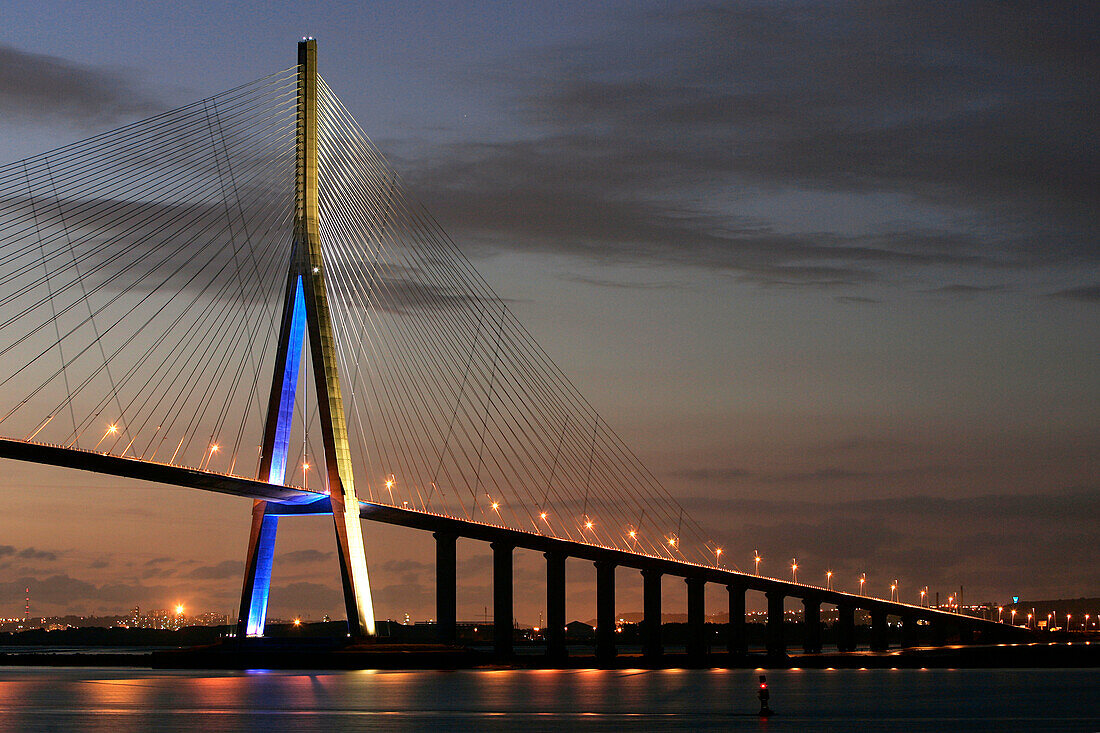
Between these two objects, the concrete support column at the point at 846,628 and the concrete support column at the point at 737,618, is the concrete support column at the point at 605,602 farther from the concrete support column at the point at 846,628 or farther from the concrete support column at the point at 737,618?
the concrete support column at the point at 846,628

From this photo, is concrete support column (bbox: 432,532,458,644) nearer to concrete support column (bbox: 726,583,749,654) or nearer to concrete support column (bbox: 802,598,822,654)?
concrete support column (bbox: 726,583,749,654)

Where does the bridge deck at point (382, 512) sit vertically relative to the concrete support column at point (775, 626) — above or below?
above

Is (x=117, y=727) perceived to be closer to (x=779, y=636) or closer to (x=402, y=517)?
(x=402, y=517)

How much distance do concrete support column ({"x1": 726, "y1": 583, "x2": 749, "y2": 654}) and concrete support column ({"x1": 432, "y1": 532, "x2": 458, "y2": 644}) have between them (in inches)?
1361

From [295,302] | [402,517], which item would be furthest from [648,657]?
[295,302]

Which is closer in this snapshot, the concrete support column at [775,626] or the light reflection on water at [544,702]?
the light reflection on water at [544,702]

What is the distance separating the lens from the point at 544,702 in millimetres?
39406

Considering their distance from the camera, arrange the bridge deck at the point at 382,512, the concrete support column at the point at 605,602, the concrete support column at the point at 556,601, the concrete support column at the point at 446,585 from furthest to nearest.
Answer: the concrete support column at the point at 605,602 < the concrete support column at the point at 556,601 < the concrete support column at the point at 446,585 < the bridge deck at the point at 382,512

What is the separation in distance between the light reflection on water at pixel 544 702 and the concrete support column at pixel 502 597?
69.4ft

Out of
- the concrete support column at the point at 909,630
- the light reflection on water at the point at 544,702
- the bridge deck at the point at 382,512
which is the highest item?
the bridge deck at the point at 382,512

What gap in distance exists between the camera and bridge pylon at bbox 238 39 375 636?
5697 cm

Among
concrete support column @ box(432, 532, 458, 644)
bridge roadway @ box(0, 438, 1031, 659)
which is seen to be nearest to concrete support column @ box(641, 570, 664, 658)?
bridge roadway @ box(0, 438, 1031, 659)

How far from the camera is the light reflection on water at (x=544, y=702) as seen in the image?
3047 cm

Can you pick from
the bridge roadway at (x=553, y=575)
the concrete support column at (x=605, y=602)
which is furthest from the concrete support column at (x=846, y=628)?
the concrete support column at (x=605, y=602)
